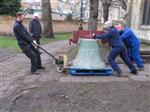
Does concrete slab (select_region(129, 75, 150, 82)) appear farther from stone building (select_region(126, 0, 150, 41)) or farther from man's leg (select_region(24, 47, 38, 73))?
stone building (select_region(126, 0, 150, 41))

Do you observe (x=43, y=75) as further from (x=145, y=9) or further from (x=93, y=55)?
(x=145, y=9)

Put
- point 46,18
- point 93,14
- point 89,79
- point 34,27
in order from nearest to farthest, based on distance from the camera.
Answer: point 89,79 → point 34,27 → point 93,14 → point 46,18

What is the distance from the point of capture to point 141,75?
1086cm

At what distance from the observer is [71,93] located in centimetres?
841

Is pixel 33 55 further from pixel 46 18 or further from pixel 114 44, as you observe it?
pixel 46 18

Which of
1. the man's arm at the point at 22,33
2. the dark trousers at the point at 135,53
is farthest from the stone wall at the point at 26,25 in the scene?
the man's arm at the point at 22,33

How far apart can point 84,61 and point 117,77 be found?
1062mm

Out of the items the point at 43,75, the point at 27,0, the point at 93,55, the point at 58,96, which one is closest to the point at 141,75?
the point at 93,55

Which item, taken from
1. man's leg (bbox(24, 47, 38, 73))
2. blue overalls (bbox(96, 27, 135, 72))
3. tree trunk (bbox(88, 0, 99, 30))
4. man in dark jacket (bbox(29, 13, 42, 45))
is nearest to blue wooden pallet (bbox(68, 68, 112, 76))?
blue overalls (bbox(96, 27, 135, 72))

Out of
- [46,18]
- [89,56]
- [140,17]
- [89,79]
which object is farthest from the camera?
[46,18]

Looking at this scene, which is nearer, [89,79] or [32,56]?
[89,79]

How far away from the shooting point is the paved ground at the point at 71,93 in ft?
24.5

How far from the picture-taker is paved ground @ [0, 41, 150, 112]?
747 cm

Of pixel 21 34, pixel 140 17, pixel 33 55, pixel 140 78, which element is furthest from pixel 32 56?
pixel 140 17
